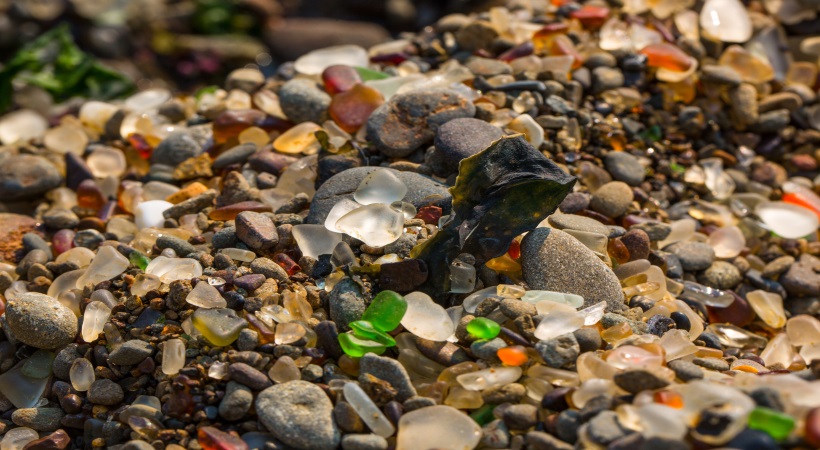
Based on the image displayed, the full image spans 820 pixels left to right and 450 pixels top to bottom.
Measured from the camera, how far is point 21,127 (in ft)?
10.4

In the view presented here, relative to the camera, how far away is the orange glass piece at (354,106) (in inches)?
95.0

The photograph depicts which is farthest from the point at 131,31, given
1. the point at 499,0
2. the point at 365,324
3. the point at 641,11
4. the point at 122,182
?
the point at 365,324

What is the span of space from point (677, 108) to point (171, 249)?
173cm

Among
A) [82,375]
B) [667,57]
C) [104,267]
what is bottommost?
[82,375]

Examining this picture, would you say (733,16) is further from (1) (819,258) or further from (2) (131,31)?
(2) (131,31)

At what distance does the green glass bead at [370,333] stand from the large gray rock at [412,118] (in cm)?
70

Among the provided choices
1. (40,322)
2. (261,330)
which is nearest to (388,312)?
(261,330)

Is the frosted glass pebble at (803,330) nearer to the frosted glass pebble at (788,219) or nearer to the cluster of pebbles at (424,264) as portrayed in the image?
the cluster of pebbles at (424,264)

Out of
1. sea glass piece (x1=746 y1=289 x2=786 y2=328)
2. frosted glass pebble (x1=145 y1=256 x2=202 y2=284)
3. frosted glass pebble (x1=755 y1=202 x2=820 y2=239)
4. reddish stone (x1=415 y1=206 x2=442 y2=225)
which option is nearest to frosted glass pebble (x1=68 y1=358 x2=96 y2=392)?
frosted glass pebble (x1=145 y1=256 x2=202 y2=284)

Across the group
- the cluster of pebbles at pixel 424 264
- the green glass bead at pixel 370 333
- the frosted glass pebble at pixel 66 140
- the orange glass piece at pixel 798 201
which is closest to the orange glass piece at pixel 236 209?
the cluster of pebbles at pixel 424 264

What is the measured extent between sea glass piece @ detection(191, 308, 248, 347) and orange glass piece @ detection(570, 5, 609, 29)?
1833 millimetres

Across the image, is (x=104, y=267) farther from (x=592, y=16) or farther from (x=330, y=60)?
(x=592, y=16)

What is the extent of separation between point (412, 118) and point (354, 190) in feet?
1.12

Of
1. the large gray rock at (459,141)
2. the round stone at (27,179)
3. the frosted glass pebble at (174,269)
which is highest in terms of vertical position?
the large gray rock at (459,141)
